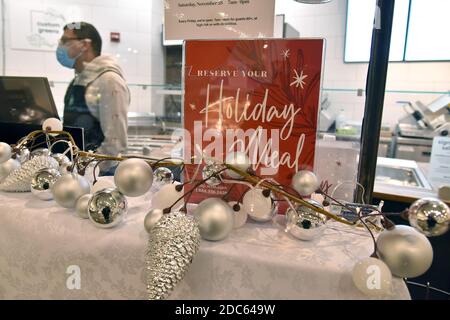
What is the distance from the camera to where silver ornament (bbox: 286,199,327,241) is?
1.52 feet

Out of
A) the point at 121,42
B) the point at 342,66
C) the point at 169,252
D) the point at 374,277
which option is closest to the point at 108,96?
the point at 169,252

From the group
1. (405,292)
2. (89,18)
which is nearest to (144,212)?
(405,292)

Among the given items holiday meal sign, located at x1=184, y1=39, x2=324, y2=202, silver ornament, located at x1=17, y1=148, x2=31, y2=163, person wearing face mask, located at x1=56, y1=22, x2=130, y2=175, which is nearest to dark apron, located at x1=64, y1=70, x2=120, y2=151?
person wearing face mask, located at x1=56, y1=22, x2=130, y2=175

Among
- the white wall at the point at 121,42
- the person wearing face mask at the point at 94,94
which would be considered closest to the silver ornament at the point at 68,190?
the person wearing face mask at the point at 94,94

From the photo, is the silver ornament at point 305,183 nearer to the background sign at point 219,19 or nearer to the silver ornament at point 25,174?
the background sign at point 219,19

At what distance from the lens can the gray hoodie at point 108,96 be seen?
1.62 m

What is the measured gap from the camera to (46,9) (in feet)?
10.1

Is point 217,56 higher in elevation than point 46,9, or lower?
lower

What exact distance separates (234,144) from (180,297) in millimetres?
240

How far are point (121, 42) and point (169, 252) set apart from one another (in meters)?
3.32

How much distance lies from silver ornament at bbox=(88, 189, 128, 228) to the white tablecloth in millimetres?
24

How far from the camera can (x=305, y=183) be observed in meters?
0.51

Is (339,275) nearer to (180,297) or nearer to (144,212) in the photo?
(180,297)

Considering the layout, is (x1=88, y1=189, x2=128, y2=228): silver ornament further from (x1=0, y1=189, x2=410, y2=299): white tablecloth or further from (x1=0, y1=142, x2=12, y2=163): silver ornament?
(x1=0, y1=142, x2=12, y2=163): silver ornament
